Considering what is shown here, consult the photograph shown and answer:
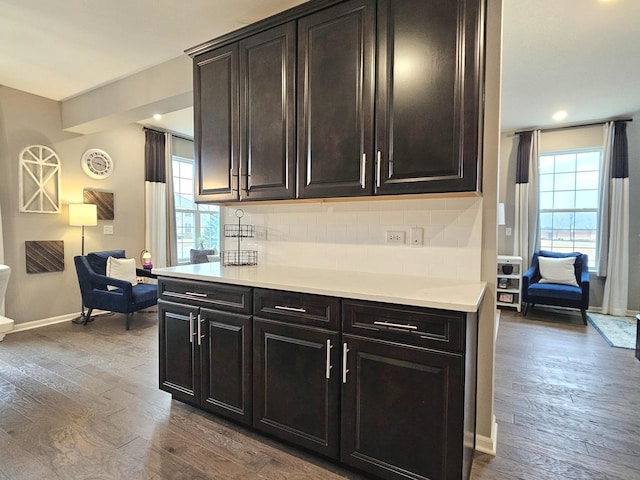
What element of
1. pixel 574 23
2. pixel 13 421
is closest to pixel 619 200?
pixel 574 23

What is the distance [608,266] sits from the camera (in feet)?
15.7

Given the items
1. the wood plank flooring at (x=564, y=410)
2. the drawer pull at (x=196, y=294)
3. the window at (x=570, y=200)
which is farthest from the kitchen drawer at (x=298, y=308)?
the window at (x=570, y=200)

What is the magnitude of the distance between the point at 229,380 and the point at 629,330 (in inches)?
187

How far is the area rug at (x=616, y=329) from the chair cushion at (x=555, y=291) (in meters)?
0.43

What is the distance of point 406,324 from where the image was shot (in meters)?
1.42

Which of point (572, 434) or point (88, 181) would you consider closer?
point (572, 434)

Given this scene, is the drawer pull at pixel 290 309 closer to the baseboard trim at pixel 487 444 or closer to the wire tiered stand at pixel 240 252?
the wire tiered stand at pixel 240 252

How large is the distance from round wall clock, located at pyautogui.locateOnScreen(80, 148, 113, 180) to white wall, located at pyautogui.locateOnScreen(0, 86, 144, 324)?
0.06m

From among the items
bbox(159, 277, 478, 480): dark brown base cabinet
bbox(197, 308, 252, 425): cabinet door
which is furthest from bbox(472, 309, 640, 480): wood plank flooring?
bbox(197, 308, 252, 425): cabinet door

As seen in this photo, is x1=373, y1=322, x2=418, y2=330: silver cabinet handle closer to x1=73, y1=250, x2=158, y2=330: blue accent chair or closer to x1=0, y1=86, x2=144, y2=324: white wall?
x1=73, y1=250, x2=158, y2=330: blue accent chair

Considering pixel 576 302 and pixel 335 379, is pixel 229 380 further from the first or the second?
pixel 576 302

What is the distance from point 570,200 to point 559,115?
1.37 meters

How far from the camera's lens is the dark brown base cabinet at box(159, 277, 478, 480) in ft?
4.53

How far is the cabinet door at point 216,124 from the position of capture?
89.9 inches
